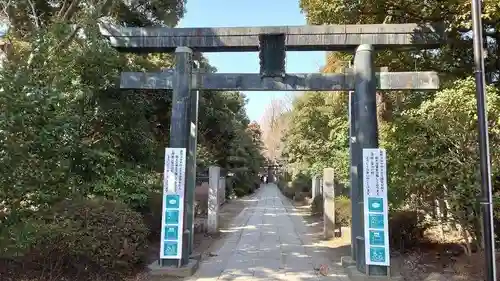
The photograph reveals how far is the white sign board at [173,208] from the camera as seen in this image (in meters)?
7.76

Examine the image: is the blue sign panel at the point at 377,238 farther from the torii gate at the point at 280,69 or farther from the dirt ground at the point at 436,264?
the dirt ground at the point at 436,264

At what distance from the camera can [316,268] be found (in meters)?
8.52

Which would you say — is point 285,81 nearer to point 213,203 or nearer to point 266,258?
point 266,258

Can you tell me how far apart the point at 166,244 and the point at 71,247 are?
5.88 feet

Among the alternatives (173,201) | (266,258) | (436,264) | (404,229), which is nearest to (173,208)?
(173,201)

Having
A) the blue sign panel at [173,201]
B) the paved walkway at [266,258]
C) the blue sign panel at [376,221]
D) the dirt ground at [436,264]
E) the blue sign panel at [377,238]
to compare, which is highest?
the blue sign panel at [173,201]

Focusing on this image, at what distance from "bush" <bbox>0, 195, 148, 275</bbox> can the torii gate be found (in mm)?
1327

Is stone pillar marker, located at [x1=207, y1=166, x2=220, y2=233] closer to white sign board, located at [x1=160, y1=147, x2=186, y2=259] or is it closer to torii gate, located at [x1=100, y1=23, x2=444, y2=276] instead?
torii gate, located at [x1=100, y1=23, x2=444, y2=276]

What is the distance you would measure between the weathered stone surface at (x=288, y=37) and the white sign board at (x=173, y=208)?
2395 millimetres

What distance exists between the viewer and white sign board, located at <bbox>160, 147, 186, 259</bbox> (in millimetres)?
7758

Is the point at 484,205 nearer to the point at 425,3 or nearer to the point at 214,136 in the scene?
the point at 425,3

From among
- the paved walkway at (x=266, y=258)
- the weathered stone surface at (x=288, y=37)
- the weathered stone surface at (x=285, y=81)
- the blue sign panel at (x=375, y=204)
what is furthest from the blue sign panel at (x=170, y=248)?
the weathered stone surface at (x=288, y=37)

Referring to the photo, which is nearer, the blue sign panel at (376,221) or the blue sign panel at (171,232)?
the blue sign panel at (376,221)

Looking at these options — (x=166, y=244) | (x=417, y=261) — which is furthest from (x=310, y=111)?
(x=166, y=244)
